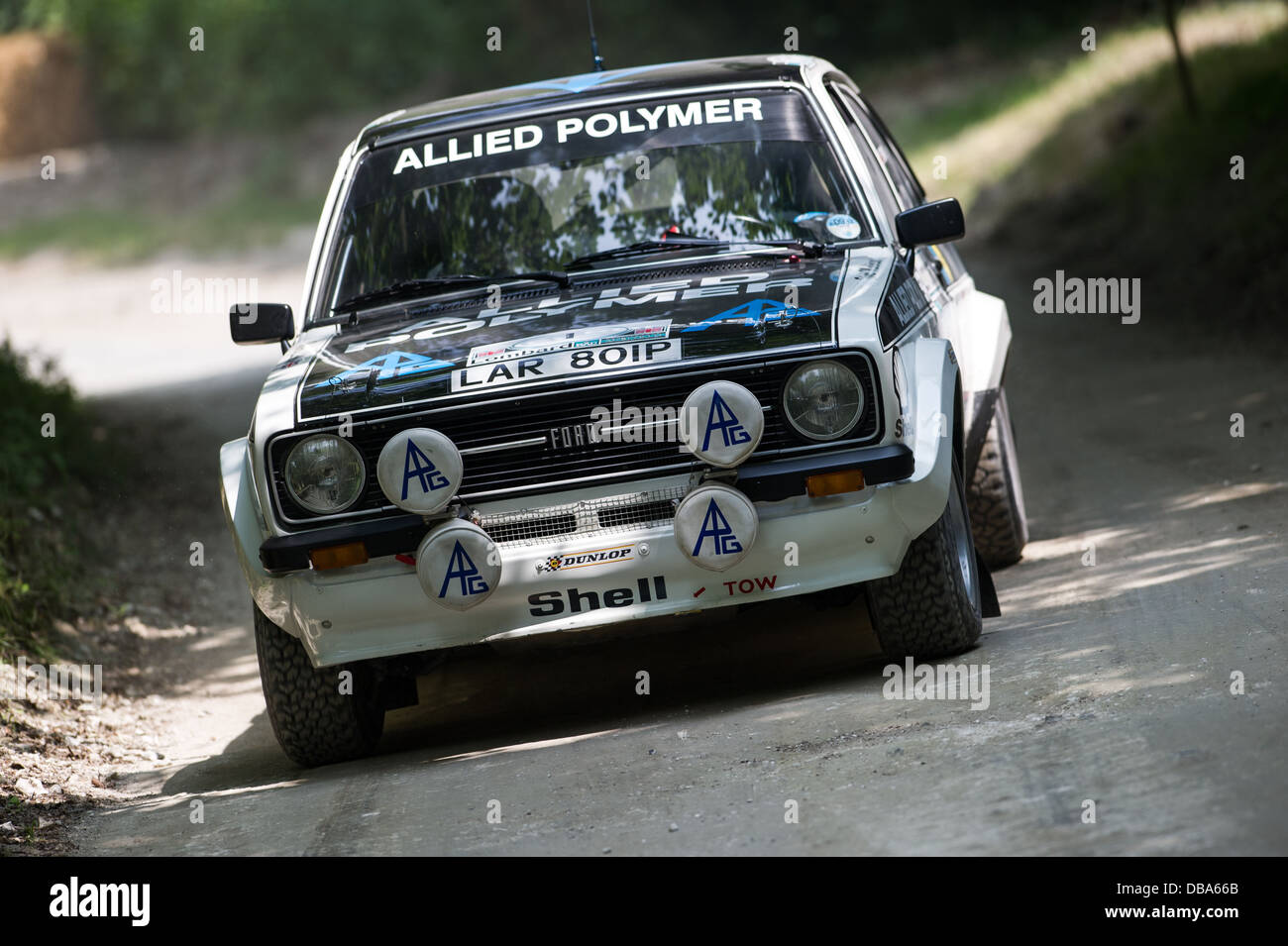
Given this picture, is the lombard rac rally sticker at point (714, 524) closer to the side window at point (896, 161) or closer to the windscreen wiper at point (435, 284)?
the windscreen wiper at point (435, 284)

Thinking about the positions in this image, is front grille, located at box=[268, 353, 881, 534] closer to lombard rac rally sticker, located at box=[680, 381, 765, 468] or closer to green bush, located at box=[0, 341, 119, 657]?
lombard rac rally sticker, located at box=[680, 381, 765, 468]

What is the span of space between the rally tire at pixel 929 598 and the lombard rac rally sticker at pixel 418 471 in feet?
4.27

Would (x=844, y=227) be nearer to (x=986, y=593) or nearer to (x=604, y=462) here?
(x=986, y=593)

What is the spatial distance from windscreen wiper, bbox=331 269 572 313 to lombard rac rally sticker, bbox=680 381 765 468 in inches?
41.6

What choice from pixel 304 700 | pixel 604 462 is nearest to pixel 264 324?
pixel 304 700

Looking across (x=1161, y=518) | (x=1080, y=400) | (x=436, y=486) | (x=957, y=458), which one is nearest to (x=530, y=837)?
(x=436, y=486)

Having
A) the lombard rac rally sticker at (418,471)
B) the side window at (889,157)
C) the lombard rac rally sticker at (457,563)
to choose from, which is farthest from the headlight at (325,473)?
the side window at (889,157)

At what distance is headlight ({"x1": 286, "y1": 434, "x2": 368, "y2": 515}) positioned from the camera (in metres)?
4.62

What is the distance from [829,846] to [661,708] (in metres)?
1.71

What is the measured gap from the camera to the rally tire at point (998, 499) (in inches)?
244

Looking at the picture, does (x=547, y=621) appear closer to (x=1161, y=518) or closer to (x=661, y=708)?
(x=661, y=708)

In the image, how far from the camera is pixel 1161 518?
674cm

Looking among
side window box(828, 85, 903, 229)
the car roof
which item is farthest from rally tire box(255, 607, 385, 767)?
side window box(828, 85, 903, 229)
